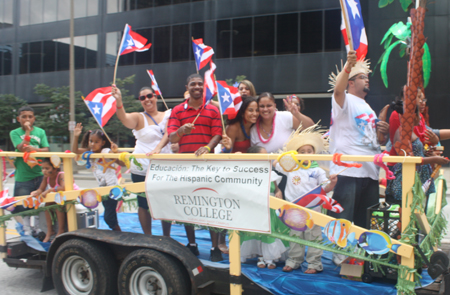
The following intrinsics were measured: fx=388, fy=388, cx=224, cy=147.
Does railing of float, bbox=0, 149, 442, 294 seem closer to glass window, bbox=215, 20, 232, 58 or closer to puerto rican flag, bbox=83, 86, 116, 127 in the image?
puerto rican flag, bbox=83, 86, 116, 127

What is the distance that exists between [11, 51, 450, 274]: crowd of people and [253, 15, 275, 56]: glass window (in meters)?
15.9

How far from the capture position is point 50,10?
81.0 feet

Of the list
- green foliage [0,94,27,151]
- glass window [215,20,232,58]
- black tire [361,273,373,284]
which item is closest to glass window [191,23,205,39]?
glass window [215,20,232,58]

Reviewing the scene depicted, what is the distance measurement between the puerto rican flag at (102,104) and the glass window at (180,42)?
17.9m

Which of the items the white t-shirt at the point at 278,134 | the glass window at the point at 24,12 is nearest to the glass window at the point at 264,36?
the glass window at the point at 24,12

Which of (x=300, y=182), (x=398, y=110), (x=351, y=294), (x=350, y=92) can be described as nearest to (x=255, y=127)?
(x=300, y=182)

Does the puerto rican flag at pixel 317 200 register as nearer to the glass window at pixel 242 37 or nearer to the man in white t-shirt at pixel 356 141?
the man in white t-shirt at pixel 356 141

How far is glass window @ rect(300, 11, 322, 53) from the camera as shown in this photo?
1881 centimetres

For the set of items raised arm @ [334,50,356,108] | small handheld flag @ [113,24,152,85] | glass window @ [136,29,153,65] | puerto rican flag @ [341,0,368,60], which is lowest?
raised arm @ [334,50,356,108]

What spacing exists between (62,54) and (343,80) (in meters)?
24.6

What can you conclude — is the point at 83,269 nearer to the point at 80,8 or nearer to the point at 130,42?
the point at 130,42

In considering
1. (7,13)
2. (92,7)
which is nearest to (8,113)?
(92,7)

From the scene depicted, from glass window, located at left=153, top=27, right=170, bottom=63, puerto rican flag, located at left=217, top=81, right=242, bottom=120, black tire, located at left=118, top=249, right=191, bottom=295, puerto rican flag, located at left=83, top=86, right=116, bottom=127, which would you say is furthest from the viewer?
glass window, located at left=153, top=27, right=170, bottom=63

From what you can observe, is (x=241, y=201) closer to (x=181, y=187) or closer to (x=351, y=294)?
(x=181, y=187)
